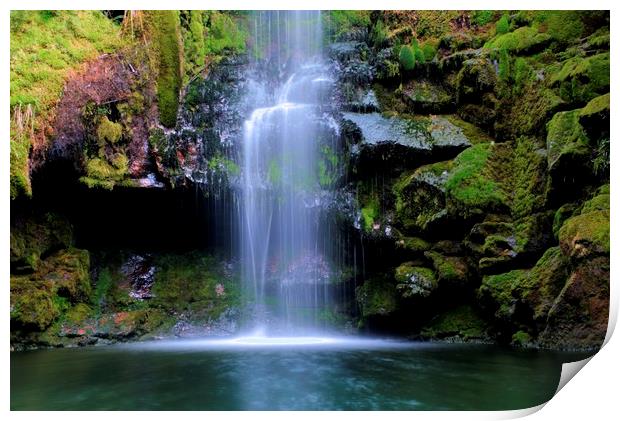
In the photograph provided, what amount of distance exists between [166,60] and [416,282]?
22.2 ft

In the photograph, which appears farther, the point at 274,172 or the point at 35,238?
the point at 274,172

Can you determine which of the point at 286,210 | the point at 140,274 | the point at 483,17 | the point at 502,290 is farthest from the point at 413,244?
the point at 140,274

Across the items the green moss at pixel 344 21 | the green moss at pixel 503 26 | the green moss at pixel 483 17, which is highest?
the green moss at pixel 344 21

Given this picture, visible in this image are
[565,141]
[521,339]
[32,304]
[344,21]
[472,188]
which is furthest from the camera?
[344,21]

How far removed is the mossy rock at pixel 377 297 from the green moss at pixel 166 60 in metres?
5.15

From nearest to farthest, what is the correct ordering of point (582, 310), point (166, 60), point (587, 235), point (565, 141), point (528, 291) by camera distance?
1. point (587, 235)
2. point (582, 310)
3. point (565, 141)
4. point (528, 291)
5. point (166, 60)

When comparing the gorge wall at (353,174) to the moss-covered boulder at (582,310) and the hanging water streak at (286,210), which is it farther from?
the hanging water streak at (286,210)

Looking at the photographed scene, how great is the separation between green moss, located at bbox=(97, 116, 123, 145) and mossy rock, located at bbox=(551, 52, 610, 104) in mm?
8085

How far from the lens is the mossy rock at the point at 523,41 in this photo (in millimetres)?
9617

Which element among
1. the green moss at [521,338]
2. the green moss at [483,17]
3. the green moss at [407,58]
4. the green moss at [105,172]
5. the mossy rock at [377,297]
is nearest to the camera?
the green moss at [521,338]

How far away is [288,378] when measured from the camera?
20.6ft

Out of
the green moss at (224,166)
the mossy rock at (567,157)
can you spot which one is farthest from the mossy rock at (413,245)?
the green moss at (224,166)

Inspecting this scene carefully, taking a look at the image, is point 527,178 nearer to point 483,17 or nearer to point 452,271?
point 452,271
